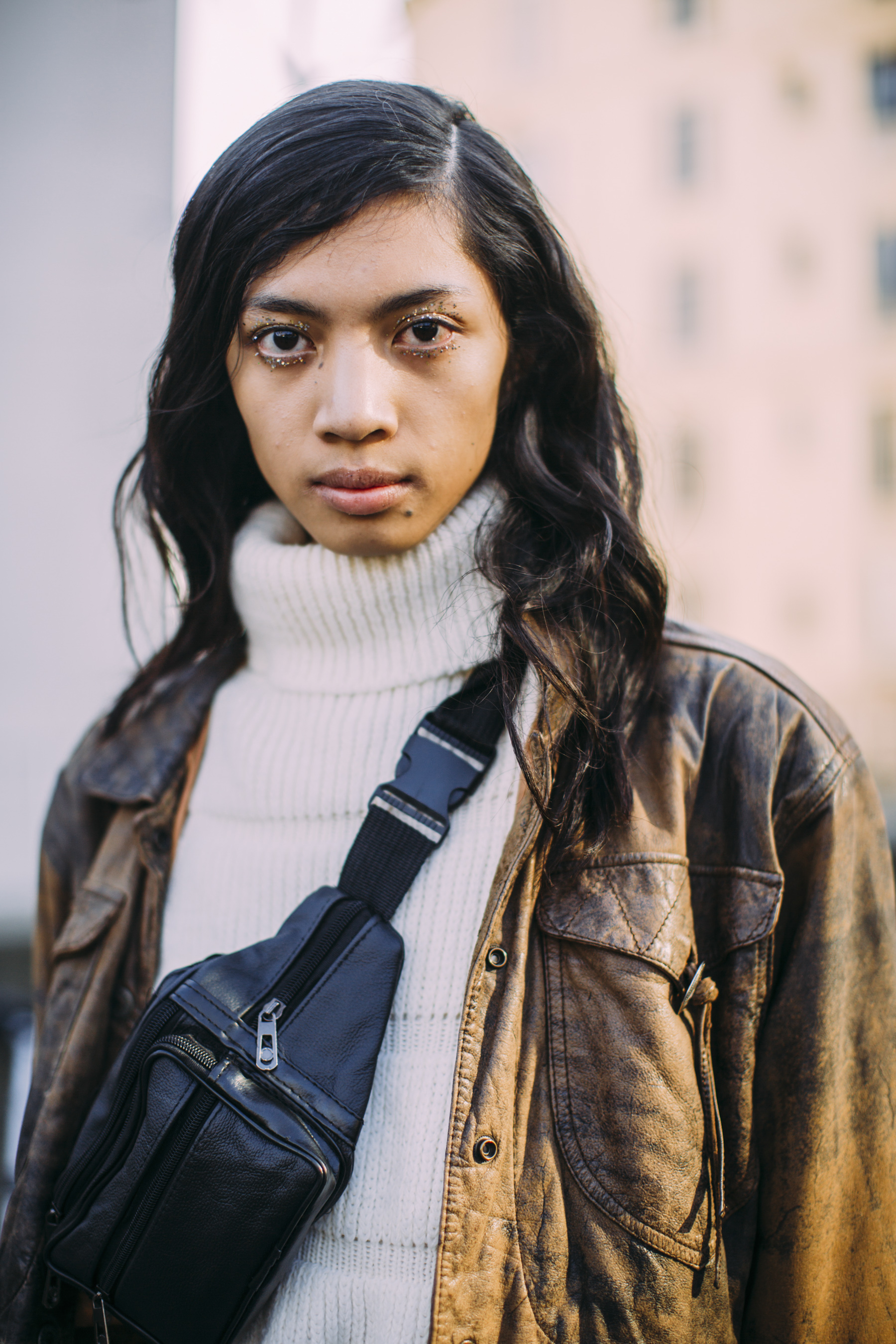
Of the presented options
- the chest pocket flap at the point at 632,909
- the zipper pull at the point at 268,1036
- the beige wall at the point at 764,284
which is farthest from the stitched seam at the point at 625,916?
the beige wall at the point at 764,284

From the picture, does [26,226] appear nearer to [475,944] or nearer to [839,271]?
[475,944]

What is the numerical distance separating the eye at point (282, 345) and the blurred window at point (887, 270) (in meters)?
18.0

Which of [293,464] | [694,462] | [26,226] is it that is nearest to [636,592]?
[293,464]

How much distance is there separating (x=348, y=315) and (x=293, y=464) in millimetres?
230

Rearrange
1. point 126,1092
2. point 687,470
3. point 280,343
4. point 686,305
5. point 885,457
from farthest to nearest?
1. point 686,305
2. point 687,470
3. point 885,457
4. point 280,343
5. point 126,1092

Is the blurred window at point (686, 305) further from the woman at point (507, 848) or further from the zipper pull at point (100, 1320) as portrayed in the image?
the zipper pull at point (100, 1320)

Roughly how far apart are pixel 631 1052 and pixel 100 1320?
775mm

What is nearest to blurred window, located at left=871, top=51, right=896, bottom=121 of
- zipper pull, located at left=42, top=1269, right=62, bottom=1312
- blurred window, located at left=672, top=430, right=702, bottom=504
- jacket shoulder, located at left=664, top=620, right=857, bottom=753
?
blurred window, located at left=672, top=430, right=702, bottom=504

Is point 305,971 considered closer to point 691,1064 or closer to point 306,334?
point 691,1064

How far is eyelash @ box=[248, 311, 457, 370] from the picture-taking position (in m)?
1.21

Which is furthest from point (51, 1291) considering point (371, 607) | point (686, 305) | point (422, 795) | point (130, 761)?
point (686, 305)

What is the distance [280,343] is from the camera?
127 centimetres

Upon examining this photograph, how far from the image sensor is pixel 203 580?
5.57 ft

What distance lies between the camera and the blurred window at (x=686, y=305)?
54.9 feet
